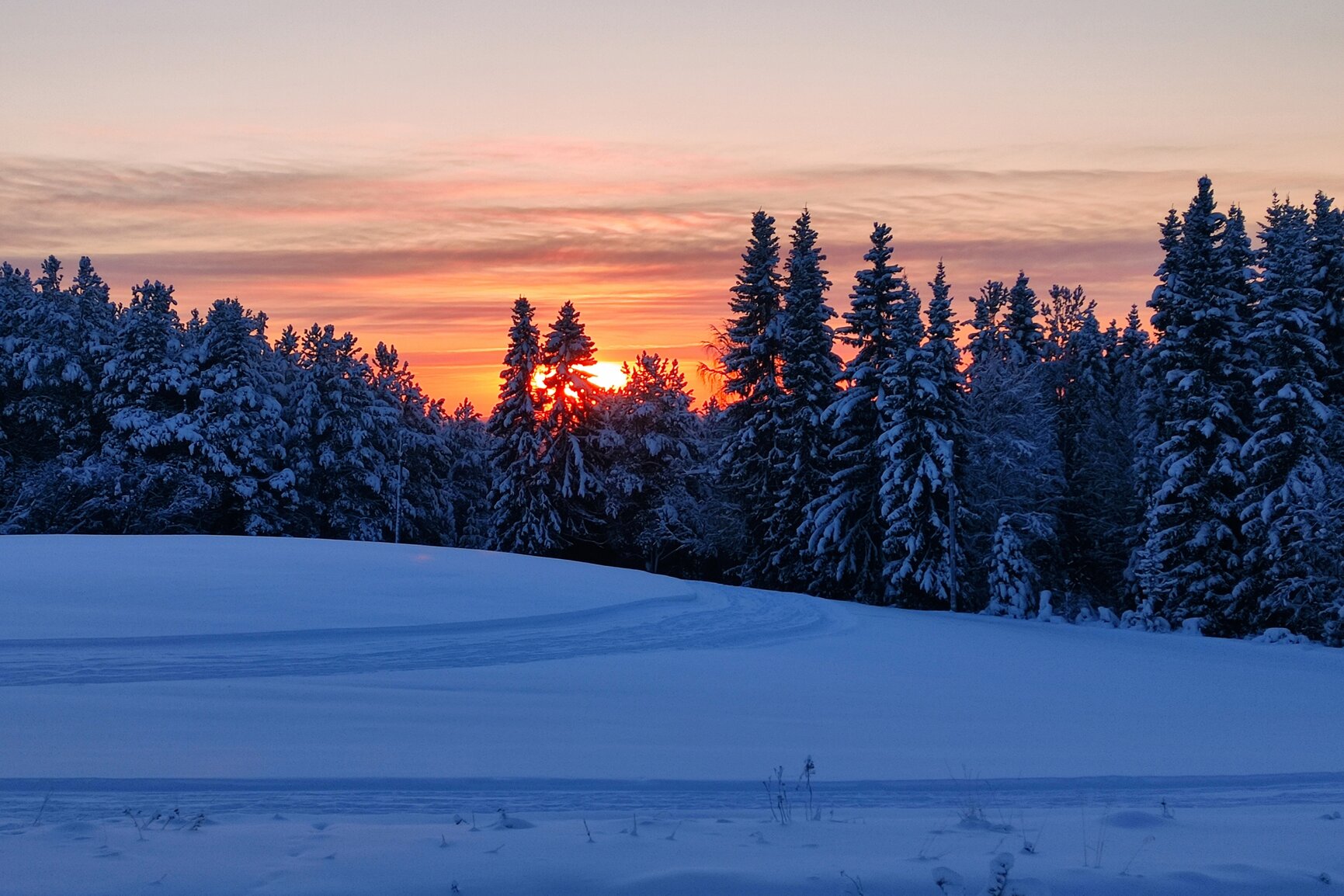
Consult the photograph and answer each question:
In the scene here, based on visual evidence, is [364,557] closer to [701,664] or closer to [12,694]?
[701,664]

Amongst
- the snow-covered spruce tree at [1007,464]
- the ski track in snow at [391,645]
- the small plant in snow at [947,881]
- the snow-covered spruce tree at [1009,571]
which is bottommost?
the snow-covered spruce tree at [1009,571]

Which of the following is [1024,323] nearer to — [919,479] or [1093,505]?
[1093,505]

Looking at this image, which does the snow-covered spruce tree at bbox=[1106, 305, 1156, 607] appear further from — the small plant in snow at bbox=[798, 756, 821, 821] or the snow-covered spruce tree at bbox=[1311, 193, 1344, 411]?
the small plant in snow at bbox=[798, 756, 821, 821]

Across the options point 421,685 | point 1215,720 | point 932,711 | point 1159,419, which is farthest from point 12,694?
point 1159,419

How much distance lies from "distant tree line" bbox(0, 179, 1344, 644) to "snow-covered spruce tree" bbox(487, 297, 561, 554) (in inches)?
5.2

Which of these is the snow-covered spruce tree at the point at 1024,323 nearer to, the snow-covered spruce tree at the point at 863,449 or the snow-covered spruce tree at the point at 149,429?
the snow-covered spruce tree at the point at 863,449

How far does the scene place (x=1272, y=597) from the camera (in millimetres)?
28016

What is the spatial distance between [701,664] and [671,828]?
7.41 metres

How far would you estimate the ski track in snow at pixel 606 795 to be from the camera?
700cm

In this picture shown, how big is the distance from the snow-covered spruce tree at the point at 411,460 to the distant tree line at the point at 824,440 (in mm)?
200

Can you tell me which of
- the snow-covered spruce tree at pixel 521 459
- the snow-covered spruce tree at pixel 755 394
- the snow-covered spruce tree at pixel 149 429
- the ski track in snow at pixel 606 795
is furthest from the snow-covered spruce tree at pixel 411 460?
the ski track in snow at pixel 606 795

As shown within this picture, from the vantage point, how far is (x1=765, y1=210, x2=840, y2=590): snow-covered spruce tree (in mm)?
37969

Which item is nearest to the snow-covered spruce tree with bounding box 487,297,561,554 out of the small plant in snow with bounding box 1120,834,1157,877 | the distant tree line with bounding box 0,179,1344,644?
the distant tree line with bounding box 0,179,1344,644

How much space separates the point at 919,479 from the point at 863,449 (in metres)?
3.17
